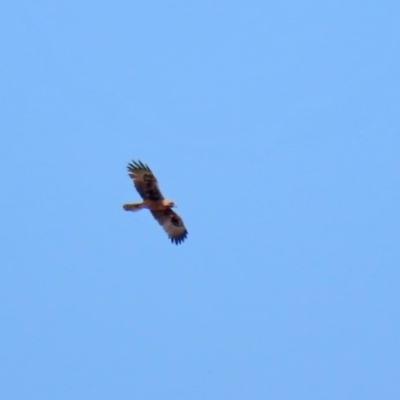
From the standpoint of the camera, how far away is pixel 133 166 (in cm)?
2414

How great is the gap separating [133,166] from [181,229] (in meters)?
1.81

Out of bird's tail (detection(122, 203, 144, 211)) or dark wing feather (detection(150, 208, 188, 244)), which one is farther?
dark wing feather (detection(150, 208, 188, 244))

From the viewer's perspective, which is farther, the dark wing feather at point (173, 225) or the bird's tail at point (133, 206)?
the dark wing feather at point (173, 225)

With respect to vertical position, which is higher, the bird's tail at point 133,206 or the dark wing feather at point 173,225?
the dark wing feather at point 173,225

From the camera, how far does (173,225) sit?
24953 mm

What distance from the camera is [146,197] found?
78.8 ft

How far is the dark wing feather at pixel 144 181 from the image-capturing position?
2398 cm

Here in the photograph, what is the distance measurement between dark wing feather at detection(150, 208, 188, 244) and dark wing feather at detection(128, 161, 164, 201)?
2.41 ft

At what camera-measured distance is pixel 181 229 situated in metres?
25.0

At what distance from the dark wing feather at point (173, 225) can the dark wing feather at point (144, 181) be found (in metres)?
0.74

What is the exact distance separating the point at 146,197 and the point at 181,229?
138 cm

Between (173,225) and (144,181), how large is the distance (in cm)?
139

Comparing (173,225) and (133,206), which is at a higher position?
(173,225)

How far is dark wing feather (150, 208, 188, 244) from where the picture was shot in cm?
2473
